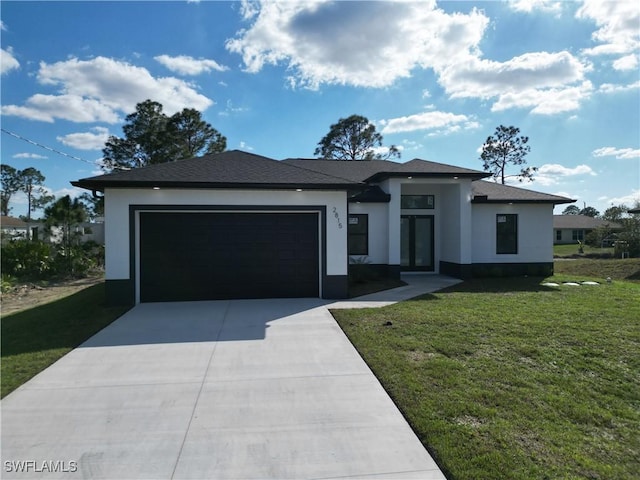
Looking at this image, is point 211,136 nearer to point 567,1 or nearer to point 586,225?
point 567,1

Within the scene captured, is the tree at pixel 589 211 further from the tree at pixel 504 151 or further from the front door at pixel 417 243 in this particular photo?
the front door at pixel 417 243

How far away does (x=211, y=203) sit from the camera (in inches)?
356

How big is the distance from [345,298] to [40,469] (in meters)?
7.36

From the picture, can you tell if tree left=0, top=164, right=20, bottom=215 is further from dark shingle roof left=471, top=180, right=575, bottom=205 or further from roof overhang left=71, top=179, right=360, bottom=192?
dark shingle roof left=471, top=180, right=575, bottom=205

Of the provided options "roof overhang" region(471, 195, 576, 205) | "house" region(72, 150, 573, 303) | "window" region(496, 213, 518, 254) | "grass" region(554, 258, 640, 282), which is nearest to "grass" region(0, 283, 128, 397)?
"house" region(72, 150, 573, 303)

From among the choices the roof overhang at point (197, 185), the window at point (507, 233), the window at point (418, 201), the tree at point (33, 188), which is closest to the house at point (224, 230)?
the roof overhang at point (197, 185)

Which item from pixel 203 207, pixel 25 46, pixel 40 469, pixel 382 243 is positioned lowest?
pixel 40 469

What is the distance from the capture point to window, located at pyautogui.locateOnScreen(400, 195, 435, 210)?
14617 mm

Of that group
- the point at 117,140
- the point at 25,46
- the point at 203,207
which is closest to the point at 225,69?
the point at 25,46

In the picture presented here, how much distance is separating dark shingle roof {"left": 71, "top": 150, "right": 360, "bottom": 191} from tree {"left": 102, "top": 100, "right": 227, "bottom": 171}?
18161 millimetres

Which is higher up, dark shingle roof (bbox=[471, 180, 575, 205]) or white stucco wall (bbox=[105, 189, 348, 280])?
dark shingle roof (bbox=[471, 180, 575, 205])

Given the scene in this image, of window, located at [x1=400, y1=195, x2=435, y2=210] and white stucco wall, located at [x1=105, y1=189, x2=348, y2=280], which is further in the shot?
window, located at [x1=400, y1=195, x2=435, y2=210]

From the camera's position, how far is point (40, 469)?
2.84 metres

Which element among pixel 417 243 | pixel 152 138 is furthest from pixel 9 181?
pixel 417 243
